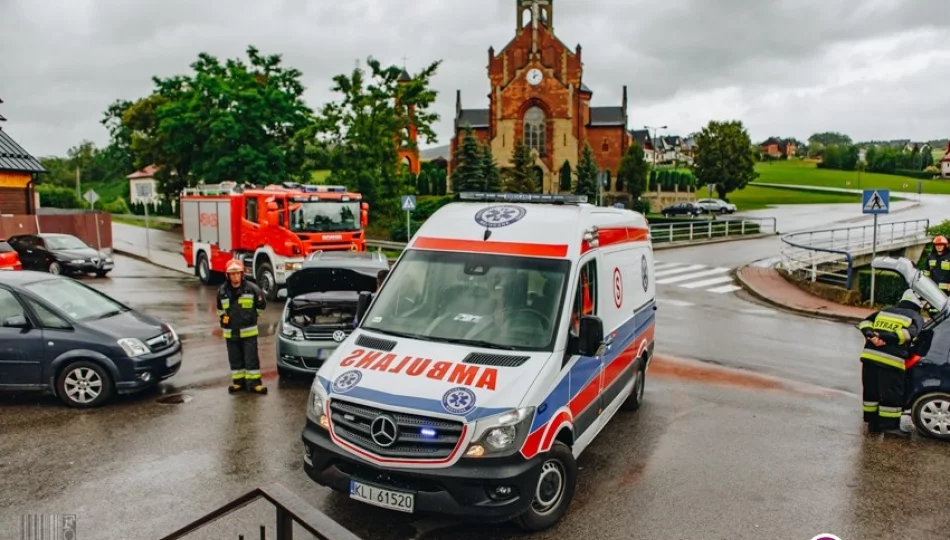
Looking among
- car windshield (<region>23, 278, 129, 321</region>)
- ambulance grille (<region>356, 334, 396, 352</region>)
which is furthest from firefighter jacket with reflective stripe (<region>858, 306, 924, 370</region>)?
car windshield (<region>23, 278, 129, 321</region>)

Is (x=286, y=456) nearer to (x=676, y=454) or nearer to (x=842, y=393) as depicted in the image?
(x=676, y=454)

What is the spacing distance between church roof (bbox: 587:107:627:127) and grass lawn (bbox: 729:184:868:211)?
13592 millimetres

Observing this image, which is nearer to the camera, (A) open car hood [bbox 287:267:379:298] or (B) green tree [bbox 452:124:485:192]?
(A) open car hood [bbox 287:267:379:298]

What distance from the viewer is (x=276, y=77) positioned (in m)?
45.5

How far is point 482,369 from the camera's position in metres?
5.67

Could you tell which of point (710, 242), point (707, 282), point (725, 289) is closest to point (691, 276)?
point (707, 282)

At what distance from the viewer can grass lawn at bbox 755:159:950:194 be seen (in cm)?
9131

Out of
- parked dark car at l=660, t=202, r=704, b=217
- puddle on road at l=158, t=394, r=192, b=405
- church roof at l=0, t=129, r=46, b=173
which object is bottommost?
puddle on road at l=158, t=394, r=192, b=405

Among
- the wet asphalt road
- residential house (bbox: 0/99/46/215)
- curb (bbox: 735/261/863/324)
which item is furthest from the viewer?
residential house (bbox: 0/99/46/215)

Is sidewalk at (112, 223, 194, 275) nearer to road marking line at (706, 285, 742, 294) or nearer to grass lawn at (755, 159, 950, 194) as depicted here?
road marking line at (706, 285, 742, 294)

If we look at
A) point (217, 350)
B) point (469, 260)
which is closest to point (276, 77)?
point (217, 350)

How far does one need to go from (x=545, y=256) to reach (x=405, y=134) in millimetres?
33879

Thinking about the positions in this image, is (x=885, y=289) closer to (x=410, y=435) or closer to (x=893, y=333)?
(x=893, y=333)

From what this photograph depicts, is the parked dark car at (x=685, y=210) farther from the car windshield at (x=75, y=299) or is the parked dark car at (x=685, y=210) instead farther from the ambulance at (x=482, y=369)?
the ambulance at (x=482, y=369)
